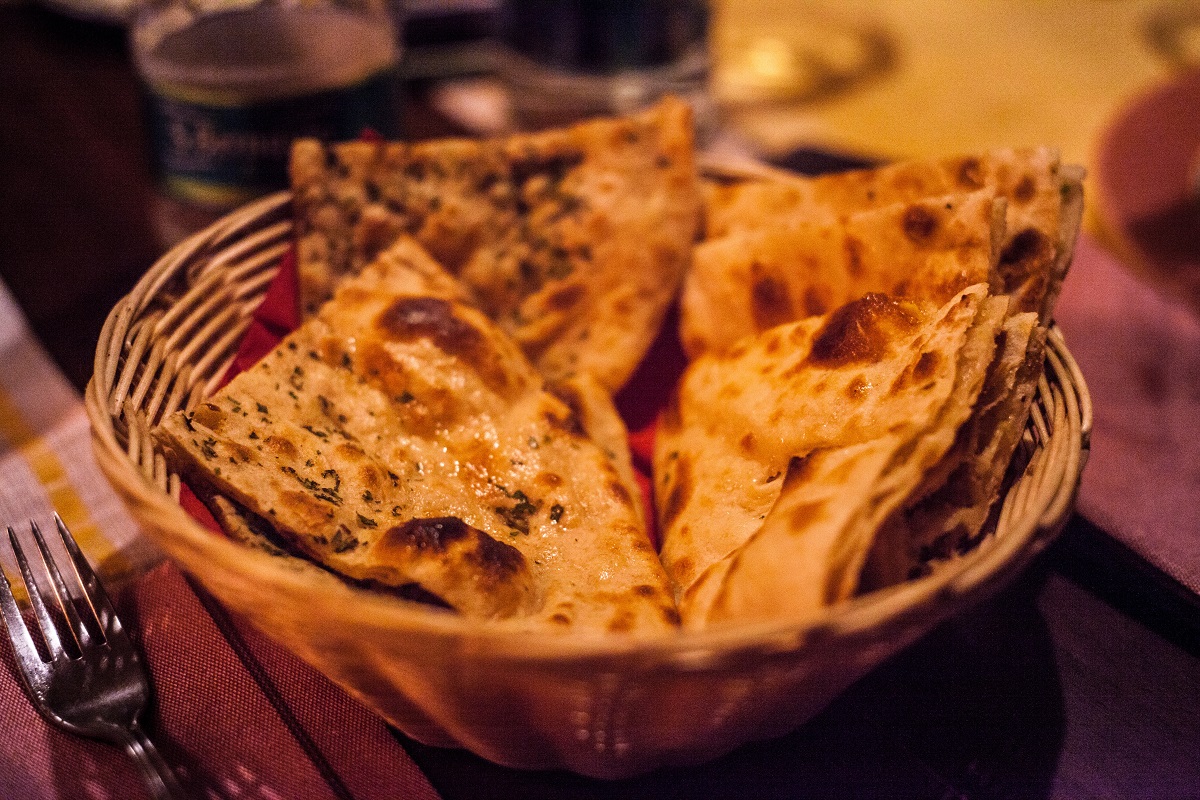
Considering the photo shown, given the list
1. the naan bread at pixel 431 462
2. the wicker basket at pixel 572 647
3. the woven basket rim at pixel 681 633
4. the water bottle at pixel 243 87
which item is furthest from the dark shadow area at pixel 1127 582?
the water bottle at pixel 243 87

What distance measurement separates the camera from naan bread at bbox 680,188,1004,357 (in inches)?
50.9

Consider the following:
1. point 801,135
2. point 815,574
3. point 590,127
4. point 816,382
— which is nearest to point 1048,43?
point 801,135

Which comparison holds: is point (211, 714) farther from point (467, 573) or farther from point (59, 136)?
point (59, 136)

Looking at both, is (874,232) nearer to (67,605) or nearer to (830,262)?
(830,262)

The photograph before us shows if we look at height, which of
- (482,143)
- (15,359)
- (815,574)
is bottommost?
(15,359)

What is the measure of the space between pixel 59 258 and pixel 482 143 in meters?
1.00

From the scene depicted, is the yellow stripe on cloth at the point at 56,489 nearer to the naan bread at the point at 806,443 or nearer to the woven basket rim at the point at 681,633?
the woven basket rim at the point at 681,633

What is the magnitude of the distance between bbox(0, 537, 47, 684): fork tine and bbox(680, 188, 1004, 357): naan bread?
3.56ft

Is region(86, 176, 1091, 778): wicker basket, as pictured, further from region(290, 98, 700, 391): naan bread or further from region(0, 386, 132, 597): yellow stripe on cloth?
region(290, 98, 700, 391): naan bread

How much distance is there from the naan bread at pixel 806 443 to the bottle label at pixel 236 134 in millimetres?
938

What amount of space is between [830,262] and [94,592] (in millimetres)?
1203

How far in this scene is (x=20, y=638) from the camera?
1173 mm

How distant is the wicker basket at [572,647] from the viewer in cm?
79

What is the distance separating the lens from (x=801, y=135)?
9.72ft
